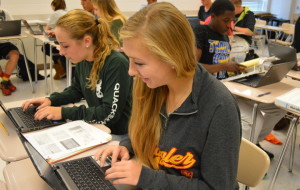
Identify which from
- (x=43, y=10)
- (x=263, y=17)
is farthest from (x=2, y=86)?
(x=263, y=17)

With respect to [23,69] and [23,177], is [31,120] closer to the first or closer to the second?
[23,177]

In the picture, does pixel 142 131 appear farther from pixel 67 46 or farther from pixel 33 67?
pixel 33 67

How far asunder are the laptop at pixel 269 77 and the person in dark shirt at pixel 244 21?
6.02ft

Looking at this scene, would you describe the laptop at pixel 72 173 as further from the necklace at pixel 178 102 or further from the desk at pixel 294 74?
the desk at pixel 294 74

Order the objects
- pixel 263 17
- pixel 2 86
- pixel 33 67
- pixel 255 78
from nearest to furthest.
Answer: pixel 255 78 < pixel 2 86 < pixel 33 67 < pixel 263 17

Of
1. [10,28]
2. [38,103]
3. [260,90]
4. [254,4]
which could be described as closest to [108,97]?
[38,103]

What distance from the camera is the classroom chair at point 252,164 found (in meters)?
1.10

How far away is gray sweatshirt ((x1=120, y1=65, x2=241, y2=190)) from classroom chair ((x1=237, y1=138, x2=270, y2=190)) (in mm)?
255

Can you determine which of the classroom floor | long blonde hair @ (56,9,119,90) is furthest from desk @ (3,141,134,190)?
the classroom floor

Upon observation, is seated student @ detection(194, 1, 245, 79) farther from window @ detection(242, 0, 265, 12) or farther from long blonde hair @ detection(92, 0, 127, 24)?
A: window @ detection(242, 0, 265, 12)

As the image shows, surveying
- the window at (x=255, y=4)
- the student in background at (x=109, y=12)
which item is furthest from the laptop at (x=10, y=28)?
the window at (x=255, y=4)

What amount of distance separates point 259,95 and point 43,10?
408 centimetres

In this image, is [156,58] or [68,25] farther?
[68,25]

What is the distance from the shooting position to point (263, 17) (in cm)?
791
